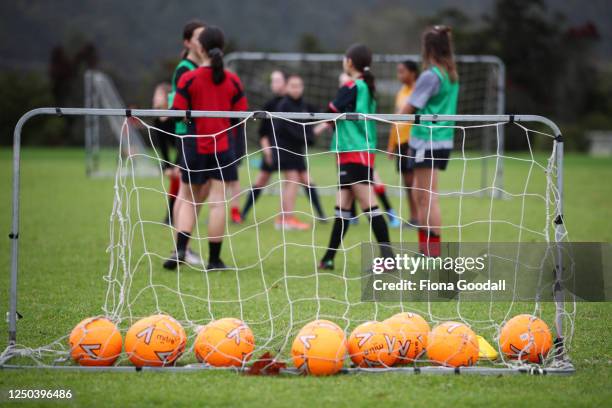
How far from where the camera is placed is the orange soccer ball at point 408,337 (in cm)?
441

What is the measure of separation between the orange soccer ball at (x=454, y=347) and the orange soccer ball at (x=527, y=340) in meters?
0.24

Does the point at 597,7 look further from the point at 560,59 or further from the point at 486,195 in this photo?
the point at 486,195

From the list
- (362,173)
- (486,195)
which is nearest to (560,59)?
(486,195)

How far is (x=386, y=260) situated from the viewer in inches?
246

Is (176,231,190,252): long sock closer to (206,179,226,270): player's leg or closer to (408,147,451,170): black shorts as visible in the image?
(206,179,226,270): player's leg

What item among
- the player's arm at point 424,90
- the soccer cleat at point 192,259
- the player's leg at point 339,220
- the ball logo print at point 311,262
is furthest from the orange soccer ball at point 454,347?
the soccer cleat at point 192,259

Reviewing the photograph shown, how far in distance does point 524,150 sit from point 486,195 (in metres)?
24.0

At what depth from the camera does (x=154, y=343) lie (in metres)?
4.31

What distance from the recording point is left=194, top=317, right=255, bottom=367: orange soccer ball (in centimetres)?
430

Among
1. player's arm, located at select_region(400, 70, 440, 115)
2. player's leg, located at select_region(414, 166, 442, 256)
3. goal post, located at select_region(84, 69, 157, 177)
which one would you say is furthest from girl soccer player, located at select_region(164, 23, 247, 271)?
goal post, located at select_region(84, 69, 157, 177)

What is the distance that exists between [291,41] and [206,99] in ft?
→ 178

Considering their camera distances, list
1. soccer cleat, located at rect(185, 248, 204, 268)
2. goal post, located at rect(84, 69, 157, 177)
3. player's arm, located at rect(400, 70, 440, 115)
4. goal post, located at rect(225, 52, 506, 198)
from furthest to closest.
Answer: goal post, located at rect(84, 69, 157, 177) < goal post, located at rect(225, 52, 506, 198) < soccer cleat, located at rect(185, 248, 204, 268) < player's arm, located at rect(400, 70, 440, 115)

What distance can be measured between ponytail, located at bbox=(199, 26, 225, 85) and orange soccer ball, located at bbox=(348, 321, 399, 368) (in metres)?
3.16

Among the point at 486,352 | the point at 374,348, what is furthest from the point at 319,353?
the point at 486,352
